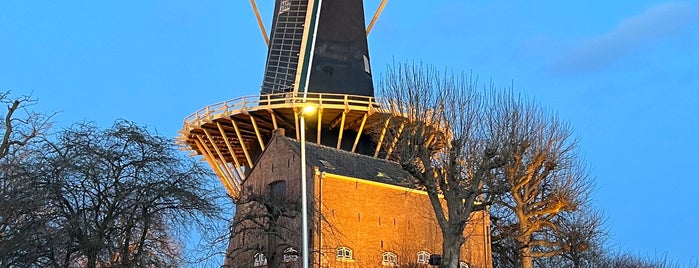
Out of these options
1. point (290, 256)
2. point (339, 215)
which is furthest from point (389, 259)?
point (290, 256)

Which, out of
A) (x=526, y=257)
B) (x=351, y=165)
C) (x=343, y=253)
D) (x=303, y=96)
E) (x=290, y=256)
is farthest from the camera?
(x=303, y=96)

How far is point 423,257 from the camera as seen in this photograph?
1041 inches

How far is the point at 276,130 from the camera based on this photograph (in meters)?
26.9

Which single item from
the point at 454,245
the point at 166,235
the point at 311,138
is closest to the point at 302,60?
the point at 311,138

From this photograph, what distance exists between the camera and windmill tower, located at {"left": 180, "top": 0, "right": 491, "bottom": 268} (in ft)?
77.9

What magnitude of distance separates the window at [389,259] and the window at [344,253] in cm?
135

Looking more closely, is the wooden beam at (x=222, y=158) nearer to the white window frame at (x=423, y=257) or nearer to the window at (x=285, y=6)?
the window at (x=285, y=6)

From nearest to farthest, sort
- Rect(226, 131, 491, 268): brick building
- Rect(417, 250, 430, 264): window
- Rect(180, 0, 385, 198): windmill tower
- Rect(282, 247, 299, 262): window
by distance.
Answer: Rect(282, 247, 299, 262): window
Rect(226, 131, 491, 268): brick building
Rect(417, 250, 430, 264): window
Rect(180, 0, 385, 198): windmill tower

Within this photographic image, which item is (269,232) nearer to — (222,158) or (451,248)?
(451,248)

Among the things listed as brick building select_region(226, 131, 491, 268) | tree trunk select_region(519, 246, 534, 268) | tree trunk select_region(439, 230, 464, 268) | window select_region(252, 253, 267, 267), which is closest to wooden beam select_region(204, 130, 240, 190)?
brick building select_region(226, 131, 491, 268)

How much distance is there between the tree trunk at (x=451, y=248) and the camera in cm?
2038

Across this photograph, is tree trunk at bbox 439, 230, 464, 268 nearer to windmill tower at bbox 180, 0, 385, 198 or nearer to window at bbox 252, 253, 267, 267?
window at bbox 252, 253, 267, 267

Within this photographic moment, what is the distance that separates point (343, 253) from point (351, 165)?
12.7ft

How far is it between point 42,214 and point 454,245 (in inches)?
423
